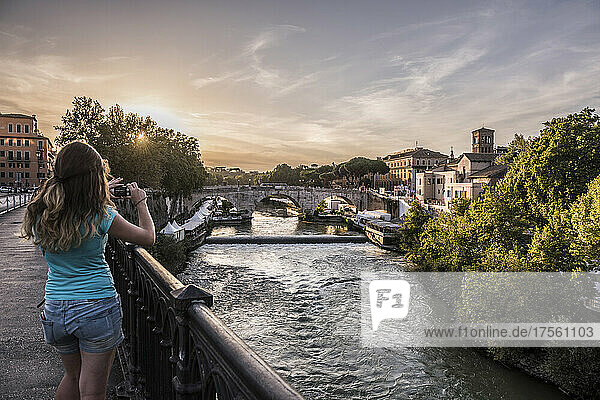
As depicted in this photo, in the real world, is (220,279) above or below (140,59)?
below

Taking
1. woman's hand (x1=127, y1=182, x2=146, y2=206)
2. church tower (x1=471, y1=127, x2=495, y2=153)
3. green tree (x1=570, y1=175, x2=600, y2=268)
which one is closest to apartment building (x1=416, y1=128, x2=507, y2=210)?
church tower (x1=471, y1=127, x2=495, y2=153)

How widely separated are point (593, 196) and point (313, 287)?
15.1m

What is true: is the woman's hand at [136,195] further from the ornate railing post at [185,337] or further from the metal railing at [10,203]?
the metal railing at [10,203]

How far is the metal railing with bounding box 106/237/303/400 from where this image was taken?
50.5 inches

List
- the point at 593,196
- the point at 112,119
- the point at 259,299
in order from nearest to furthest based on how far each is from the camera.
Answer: the point at 593,196 → the point at 259,299 → the point at 112,119

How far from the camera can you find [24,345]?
3871 mm

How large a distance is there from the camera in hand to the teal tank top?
425 mm

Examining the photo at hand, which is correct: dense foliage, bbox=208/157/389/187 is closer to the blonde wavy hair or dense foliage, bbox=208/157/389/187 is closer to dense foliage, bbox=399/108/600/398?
dense foliage, bbox=399/108/600/398

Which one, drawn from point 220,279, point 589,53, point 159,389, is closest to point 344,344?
→ point 220,279

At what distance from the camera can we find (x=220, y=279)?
2762 centimetres

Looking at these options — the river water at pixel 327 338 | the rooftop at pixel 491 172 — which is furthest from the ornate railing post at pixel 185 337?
the rooftop at pixel 491 172

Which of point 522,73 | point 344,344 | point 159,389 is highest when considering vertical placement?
point 522,73

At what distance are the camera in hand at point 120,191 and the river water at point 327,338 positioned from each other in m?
7.03

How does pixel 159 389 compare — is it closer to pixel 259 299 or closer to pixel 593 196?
pixel 593 196
